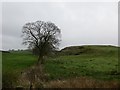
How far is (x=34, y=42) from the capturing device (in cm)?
6081

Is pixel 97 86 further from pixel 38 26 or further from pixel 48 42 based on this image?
pixel 38 26

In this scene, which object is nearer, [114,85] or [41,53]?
[114,85]

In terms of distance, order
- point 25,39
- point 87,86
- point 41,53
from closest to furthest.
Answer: point 87,86, point 41,53, point 25,39

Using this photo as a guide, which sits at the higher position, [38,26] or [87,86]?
[38,26]

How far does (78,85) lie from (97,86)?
3.93 feet

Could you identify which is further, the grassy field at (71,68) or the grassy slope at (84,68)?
the grassy slope at (84,68)

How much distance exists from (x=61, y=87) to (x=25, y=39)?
4605 centimetres

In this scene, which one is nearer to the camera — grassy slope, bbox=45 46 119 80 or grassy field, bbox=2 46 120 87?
grassy field, bbox=2 46 120 87

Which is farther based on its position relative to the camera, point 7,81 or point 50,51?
point 50,51

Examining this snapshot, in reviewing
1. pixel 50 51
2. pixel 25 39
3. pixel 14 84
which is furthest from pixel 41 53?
pixel 14 84

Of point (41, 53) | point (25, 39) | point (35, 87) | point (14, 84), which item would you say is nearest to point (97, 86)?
point (35, 87)

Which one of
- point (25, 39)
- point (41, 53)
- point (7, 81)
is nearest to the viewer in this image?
point (7, 81)

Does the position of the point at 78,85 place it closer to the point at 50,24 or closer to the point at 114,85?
the point at 114,85

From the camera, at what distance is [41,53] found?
57.6 m
